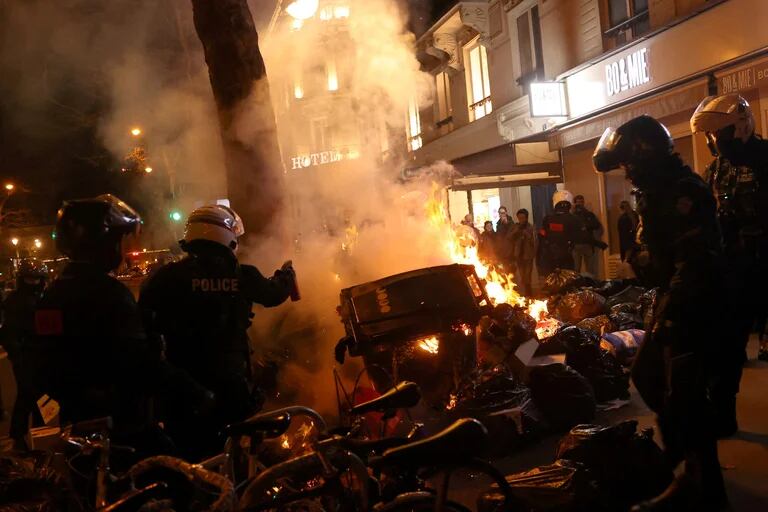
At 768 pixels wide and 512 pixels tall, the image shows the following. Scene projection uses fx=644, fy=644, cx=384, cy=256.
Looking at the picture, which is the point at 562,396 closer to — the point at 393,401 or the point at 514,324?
the point at 514,324

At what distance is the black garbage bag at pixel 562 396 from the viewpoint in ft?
15.9

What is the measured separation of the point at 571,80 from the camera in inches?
541

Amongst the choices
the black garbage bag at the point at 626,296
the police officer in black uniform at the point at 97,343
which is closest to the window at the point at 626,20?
the black garbage bag at the point at 626,296

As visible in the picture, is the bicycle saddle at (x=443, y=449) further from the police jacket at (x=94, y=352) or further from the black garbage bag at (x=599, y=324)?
the black garbage bag at (x=599, y=324)

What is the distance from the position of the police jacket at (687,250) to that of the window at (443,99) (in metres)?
18.5

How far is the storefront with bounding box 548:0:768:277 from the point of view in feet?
30.0

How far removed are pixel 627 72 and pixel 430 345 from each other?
885 centimetres

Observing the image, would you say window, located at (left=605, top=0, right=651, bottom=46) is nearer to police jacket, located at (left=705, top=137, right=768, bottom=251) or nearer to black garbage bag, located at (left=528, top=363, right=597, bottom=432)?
police jacket, located at (left=705, top=137, right=768, bottom=251)

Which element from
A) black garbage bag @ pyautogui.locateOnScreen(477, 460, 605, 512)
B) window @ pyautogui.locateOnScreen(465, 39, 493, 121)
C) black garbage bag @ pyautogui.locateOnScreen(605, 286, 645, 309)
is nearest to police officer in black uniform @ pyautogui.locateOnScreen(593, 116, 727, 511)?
black garbage bag @ pyautogui.locateOnScreen(477, 460, 605, 512)

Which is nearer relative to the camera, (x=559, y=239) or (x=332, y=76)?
(x=559, y=239)

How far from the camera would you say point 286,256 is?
24.5ft

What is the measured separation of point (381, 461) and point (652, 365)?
1.79 m

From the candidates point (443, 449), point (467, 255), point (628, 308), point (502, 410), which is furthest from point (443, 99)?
point (443, 449)

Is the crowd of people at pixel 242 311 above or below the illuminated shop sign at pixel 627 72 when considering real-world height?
below
